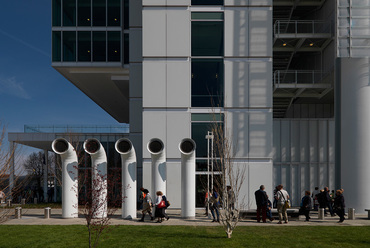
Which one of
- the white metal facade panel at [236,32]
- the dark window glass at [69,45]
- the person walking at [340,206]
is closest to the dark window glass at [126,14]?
the dark window glass at [69,45]

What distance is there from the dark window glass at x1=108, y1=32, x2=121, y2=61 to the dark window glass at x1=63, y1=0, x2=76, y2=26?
11.6ft

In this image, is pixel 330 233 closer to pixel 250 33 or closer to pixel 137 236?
pixel 137 236

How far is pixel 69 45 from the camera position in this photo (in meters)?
29.2

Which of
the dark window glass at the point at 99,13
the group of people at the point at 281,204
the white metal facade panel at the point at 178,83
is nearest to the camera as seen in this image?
the group of people at the point at 281,204

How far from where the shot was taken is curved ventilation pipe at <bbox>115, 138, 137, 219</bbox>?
16656 mm

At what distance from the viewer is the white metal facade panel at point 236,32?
70.0ft

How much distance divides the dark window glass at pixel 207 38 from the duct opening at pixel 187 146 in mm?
7197

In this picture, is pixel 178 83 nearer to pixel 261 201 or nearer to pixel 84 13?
pixel 261 201

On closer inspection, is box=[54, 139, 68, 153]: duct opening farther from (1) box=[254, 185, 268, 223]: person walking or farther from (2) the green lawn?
(1) box=[254, 185, 268, 223]: person walking

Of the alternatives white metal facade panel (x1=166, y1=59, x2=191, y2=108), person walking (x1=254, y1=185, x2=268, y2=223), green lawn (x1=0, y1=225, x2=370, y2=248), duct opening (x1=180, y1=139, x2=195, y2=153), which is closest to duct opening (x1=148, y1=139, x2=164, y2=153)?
duct opening (x1=180, y1=139, x2=195, y2=153)

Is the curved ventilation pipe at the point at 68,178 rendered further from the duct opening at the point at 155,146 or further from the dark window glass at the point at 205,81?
the dark window glass at the point at 205,81

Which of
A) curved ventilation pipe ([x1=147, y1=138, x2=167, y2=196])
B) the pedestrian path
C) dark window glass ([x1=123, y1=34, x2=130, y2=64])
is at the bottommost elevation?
the pedestrian path

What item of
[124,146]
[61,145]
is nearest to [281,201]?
[124,146]

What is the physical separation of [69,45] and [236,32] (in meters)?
15.8
